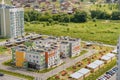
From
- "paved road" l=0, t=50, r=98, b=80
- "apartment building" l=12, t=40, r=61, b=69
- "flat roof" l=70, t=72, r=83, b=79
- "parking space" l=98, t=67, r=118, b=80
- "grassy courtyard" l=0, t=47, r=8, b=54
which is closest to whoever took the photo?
"flat roof" l=70, t=72, r=83, b=79

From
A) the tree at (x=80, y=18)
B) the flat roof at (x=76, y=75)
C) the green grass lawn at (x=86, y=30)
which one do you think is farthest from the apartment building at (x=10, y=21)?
the flat roof at (x=76, y=75)

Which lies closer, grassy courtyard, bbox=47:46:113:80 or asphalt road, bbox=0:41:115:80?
grassy courtyard, bbox=47:46:113:80

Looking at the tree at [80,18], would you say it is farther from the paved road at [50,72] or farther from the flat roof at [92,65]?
the flat roof at [92,65]

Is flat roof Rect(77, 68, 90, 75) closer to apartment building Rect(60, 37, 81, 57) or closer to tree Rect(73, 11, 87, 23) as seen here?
apartment building Rect(60, 37, 81, 57)

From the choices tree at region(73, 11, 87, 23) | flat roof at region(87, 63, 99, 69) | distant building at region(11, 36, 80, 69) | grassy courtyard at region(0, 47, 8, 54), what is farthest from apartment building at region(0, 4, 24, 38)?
flat roof at region(87, 63, 99, 69)

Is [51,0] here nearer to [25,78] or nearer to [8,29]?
[8,29]

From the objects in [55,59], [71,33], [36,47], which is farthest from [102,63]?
[71,33]
